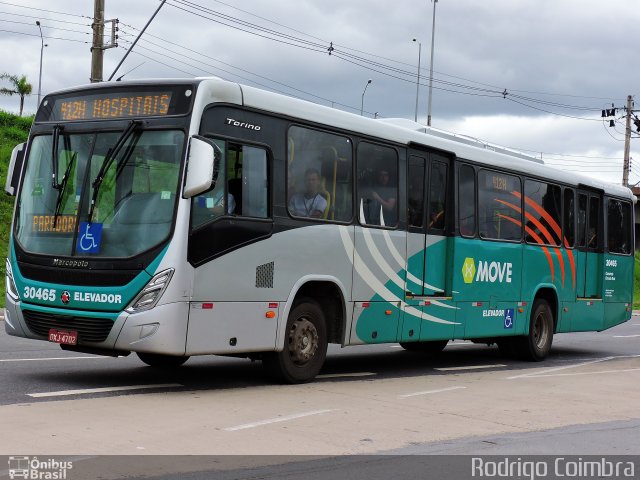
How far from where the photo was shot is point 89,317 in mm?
10672

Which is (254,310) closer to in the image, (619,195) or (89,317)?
(89,317)

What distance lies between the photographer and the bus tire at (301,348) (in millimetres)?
11969

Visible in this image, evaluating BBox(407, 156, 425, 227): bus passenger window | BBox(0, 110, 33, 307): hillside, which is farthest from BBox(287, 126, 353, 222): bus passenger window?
BBox(0, 110, 33, 307): hillside

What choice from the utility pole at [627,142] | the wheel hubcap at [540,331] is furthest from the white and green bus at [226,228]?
the utility pole at [627,142]

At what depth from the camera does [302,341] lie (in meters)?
12.2

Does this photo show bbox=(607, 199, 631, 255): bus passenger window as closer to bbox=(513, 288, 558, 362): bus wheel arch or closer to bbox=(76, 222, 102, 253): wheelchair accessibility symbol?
bbox=(513, 288, 558, 362): bus wheel arch

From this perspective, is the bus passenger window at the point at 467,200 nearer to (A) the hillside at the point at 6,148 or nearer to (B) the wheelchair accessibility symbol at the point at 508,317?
(B) the wheelchair accessibility symbol at the point at 508,317

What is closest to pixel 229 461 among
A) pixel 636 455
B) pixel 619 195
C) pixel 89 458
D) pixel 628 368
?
pixel 89 458

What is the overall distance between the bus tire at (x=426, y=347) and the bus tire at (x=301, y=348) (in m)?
5.66

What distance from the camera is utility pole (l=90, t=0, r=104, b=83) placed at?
1002 inches

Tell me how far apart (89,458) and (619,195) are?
15743 mm

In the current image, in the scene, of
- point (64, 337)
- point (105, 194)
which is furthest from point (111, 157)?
point (64, 337)

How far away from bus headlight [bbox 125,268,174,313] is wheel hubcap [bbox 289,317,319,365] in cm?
211

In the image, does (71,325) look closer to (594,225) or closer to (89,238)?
(89,238)
